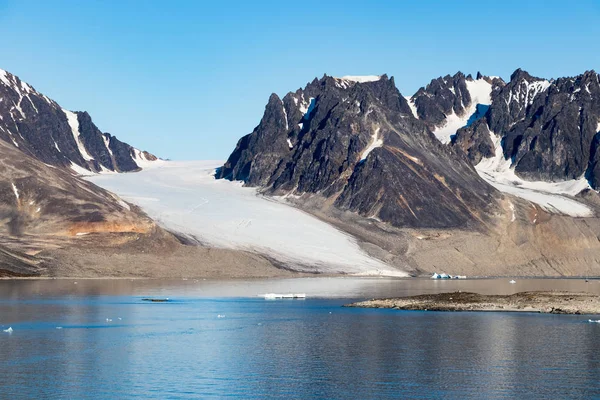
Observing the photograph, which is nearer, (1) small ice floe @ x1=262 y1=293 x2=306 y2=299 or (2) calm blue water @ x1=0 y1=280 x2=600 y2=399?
(2) calm blue water @ x1=0 y1=280 x2=600 y2=399

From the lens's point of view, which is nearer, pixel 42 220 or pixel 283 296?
pixel 283 296

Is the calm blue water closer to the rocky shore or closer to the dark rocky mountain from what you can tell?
the rocky shore

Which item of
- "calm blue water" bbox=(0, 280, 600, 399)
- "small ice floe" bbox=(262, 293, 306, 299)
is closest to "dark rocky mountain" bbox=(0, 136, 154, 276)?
"small ice floe" bbox=(262, 293, 306, 299)

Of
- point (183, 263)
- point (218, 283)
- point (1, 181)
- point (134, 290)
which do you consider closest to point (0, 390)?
point (134, 290)

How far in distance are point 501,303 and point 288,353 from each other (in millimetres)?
44621

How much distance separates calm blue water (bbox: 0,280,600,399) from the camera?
52719 mm

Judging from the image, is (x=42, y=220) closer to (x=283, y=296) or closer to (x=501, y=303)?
(x=283, y=296)

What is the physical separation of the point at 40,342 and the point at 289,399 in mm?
27595

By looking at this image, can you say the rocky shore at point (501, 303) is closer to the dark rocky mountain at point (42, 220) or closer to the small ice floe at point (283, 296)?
the small ice floe at point (283, 296)

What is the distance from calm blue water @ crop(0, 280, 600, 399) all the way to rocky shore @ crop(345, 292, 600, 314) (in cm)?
507

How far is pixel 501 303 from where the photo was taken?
4119 inches

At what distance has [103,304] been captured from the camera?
106938mm

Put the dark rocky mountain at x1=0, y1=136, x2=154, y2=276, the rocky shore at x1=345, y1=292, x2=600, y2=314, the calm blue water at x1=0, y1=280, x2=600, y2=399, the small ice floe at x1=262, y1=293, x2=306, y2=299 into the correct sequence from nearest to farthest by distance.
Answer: the calm blue water at x1=0, y1=280, x2=600, y2=399 → the rocky shore at x1=345, y1=292, x2=600, y2=314 → the small ice floe at x1=262, y1=293, x2=306, y2=299 → the dark rocky mountain at x1=0, y1=136, x2=154, y2=276

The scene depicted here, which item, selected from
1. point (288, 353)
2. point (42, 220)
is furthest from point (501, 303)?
point (42, 220)
